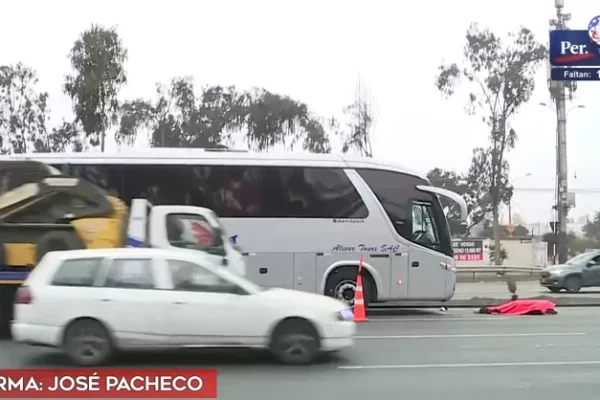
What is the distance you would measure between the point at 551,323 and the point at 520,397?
25.8 feet

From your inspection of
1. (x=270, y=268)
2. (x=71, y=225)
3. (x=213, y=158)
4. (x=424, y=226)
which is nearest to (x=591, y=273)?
(x=424, y=226)

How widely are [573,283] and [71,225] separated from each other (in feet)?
65.8

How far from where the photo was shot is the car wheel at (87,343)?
9.86 metres

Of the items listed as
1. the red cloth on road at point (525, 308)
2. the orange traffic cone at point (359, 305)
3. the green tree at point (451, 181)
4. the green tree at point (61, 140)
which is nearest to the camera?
the orange traffic cone at point (359, 305)

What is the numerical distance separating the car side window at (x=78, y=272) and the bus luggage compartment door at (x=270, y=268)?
7.17 metres

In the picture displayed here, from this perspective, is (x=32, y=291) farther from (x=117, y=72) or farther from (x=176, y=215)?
(x=117, y=72)

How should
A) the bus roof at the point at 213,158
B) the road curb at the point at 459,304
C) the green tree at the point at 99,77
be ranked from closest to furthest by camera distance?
the bus roof at the point at 213,158
the road curb at the point at 459,304
the green tree at the point at 99,77

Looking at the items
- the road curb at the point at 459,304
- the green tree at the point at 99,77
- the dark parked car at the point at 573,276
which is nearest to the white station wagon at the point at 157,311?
the road curb at the point at 459,304

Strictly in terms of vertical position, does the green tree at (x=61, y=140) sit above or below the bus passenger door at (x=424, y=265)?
above

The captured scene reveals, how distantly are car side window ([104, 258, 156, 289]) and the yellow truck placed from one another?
92.8 inches

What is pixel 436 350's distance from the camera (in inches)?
466

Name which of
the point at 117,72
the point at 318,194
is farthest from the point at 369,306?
the point at 117,72

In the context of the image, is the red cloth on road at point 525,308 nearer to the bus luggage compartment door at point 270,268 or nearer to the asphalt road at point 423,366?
the asphalt road at point 423,366

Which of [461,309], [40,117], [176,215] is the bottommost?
[461,309]
